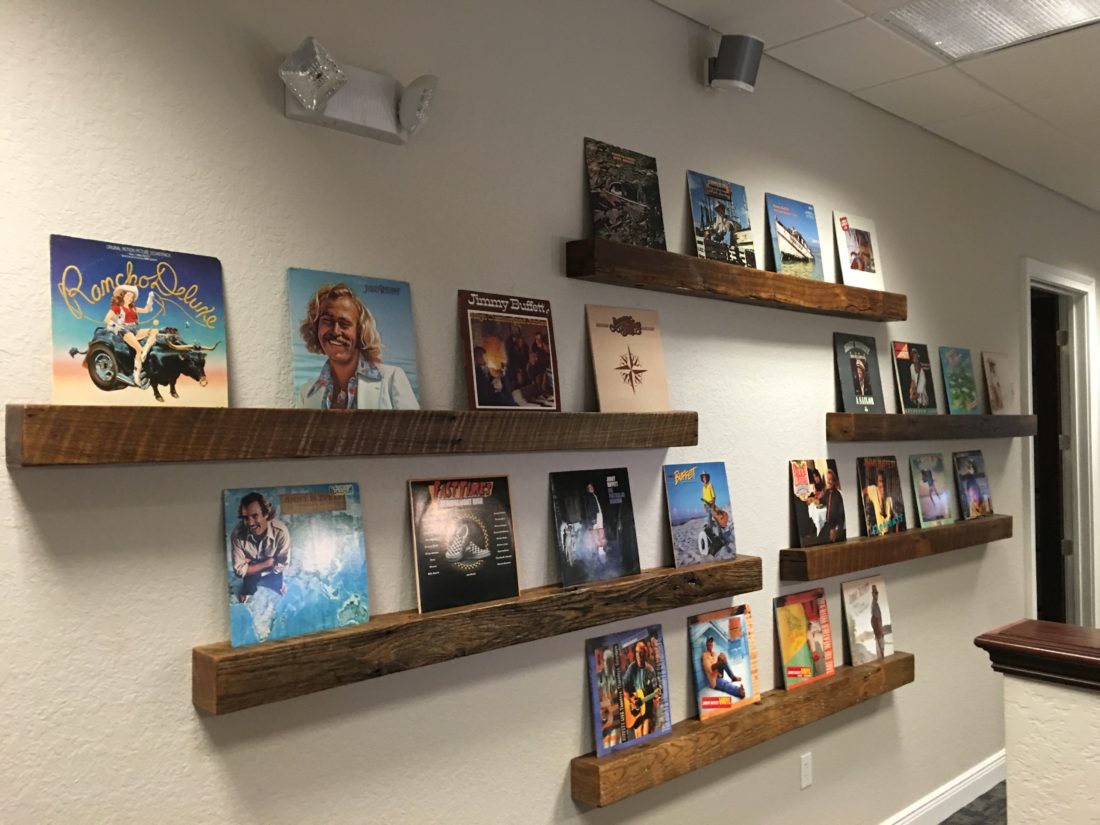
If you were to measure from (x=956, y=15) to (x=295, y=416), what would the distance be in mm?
2201

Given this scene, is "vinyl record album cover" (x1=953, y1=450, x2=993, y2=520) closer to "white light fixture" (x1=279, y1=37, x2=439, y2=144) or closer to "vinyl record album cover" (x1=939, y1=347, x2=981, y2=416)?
"vinyl record album cover" (x1=939, y1=347, x2=981, y2=416)

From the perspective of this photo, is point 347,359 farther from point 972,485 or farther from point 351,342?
point 972,485

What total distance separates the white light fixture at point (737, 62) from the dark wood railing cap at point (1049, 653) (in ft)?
5.37

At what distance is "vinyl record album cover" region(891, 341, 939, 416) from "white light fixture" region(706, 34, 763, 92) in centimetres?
127

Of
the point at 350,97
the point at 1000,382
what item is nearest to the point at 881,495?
the point at 1000,382

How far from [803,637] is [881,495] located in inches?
26.8

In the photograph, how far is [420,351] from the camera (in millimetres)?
1937

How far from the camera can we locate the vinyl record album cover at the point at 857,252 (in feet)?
10.3

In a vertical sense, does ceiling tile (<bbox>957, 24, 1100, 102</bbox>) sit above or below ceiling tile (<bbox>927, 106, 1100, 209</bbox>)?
above

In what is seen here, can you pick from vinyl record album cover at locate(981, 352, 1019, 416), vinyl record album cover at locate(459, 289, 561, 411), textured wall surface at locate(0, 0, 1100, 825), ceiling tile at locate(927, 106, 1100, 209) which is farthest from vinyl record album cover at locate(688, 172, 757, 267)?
vinyl record album cover at locate(981, 352, 1019, 416)

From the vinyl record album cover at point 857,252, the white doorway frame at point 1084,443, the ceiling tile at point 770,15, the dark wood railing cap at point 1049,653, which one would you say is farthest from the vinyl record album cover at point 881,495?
the white doorway frame at point 1084,443

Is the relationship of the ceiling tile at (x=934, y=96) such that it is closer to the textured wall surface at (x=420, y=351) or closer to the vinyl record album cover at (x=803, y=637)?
the textured wall surface at (x=420, y=351)

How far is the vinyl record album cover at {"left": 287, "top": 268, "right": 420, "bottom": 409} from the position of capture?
5.68 ft

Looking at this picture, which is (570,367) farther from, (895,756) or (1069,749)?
(895,756)
